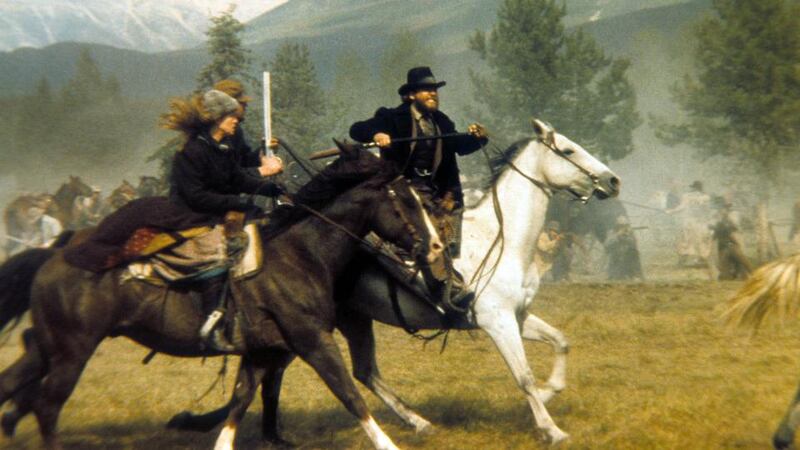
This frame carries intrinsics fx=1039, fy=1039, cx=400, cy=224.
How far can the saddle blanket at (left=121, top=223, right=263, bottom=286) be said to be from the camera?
288 inches

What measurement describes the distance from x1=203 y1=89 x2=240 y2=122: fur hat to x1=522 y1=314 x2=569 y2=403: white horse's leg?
322cm

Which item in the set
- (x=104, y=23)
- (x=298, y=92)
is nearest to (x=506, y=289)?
(x=298, y=92)

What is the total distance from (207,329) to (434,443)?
2.27 m

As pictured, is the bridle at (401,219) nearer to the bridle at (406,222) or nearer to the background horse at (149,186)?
the bridle at (406,222)

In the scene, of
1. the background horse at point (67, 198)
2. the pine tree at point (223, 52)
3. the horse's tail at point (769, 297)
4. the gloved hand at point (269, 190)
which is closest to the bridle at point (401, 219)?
the gloved hand at point (269, 190)

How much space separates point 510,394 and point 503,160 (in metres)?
2.42

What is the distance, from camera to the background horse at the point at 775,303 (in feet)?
23.3

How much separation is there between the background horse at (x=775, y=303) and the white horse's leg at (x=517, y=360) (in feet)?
5.46

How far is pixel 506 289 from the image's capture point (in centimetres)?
848

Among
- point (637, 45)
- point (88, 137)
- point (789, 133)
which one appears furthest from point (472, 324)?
point (637, 45)

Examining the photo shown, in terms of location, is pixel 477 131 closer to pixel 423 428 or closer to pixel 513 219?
pixel 513 219

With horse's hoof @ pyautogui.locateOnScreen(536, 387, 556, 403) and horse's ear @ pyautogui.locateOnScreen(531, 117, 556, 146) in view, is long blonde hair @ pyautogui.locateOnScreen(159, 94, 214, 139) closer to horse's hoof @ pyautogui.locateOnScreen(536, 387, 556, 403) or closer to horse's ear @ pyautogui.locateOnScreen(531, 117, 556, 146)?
horse's ear @ pyautogui.locateOnScreen(531, 117, 556, 146)

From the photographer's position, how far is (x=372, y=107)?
70.1 meters

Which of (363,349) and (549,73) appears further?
(549,73)
